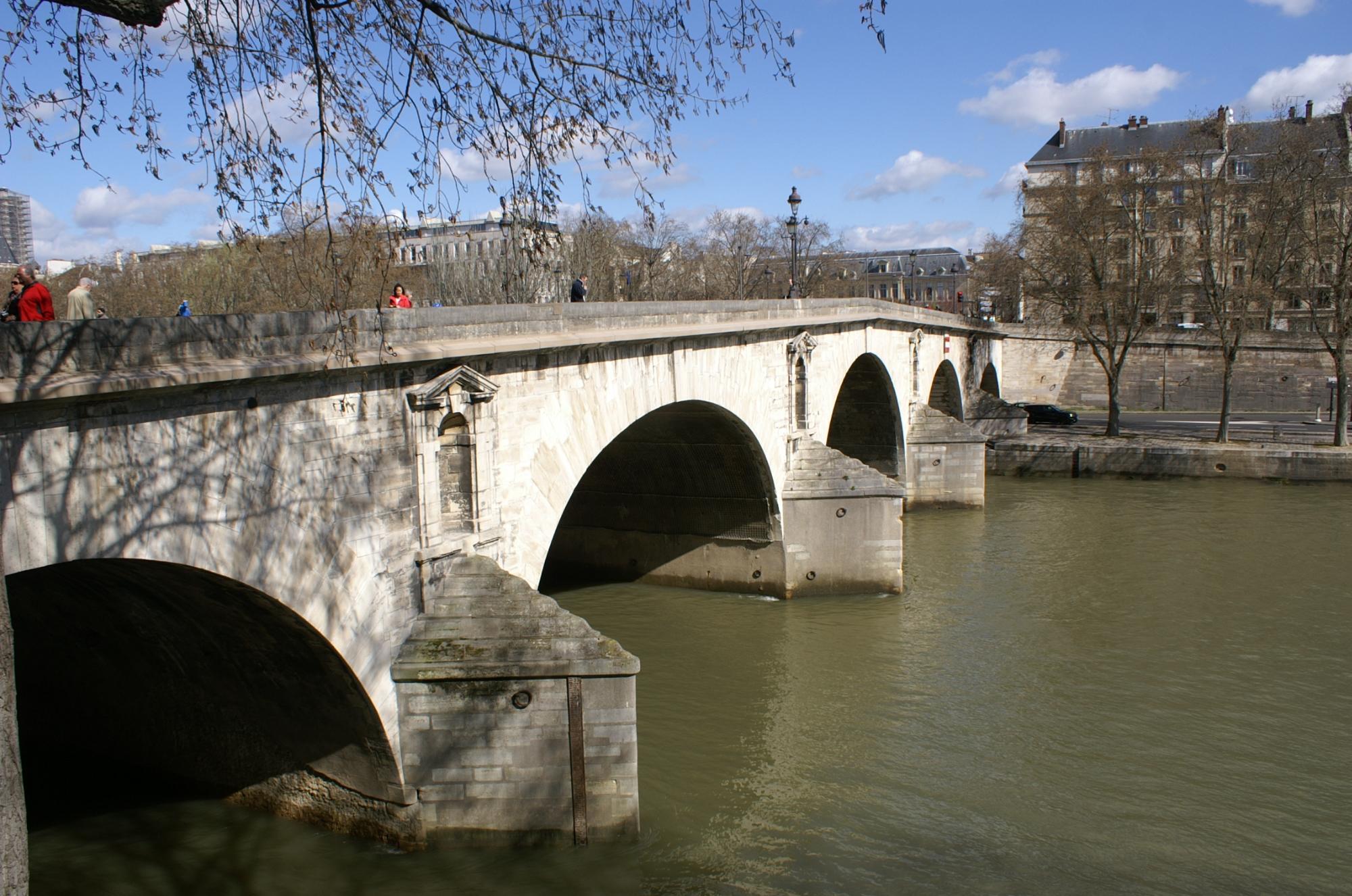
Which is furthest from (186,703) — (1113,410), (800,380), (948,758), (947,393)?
(1113,410)

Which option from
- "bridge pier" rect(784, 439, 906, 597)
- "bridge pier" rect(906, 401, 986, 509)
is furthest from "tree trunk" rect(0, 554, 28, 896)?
"bridge pier" rect(906, 401, 986, 509)

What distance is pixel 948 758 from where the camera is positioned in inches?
464

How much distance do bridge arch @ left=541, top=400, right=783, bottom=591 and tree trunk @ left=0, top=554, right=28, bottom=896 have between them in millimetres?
13627

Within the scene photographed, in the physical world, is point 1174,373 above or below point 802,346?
below

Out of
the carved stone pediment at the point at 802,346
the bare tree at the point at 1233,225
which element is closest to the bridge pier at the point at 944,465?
the carved stone pediment at the point at 802,346

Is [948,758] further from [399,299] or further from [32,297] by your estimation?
[32,297]

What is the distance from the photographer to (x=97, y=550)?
20.1ft

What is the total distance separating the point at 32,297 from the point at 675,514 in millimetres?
12529

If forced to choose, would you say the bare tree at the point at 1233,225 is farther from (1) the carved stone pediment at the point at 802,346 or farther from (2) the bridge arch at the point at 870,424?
(1) the carved stone pediment at the point at 802,346

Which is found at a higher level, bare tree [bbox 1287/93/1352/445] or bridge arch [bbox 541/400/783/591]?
bare tree [bbox 1287/93/1352/445]

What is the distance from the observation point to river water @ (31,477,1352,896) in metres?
9.38

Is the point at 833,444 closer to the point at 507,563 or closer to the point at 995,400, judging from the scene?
the point at 995,400

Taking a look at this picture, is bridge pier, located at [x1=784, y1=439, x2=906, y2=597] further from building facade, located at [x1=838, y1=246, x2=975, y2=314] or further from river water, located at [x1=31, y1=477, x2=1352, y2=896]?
building facade, located at [x1=838, y1=246, x2=975, y2=314]

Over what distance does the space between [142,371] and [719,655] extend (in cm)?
1048
